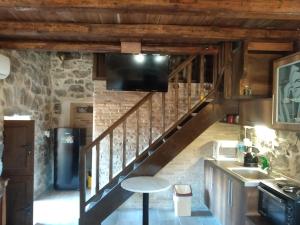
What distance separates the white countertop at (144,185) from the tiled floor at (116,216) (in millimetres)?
902

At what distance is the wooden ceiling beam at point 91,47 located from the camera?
3707 millimetres

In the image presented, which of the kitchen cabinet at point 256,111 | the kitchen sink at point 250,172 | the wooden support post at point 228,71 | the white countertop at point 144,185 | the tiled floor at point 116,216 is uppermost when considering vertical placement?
the wooden support post at point 228,71

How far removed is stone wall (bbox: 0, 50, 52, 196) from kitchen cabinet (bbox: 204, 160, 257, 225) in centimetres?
320

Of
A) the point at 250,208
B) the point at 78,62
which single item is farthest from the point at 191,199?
the point at 78,62

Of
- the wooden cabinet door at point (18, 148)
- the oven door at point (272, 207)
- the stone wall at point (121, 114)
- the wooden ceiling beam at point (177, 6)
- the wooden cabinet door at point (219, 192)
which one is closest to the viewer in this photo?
the wooden ceiling beam at point (177, 6)

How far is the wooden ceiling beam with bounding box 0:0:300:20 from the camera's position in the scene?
231 centimetres

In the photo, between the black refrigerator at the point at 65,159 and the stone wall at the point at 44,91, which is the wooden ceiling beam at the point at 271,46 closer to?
the stone wall at the point at 44,91

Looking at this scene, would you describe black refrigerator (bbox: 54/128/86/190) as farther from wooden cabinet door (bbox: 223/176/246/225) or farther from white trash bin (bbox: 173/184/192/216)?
wooden cabinet door (bbox: 223/176/246/225)

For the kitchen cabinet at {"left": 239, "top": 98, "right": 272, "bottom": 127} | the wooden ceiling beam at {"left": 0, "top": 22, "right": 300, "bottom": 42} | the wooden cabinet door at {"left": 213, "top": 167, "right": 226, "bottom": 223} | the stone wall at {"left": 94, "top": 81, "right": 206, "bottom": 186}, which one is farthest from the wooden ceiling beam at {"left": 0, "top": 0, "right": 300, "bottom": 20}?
the stone wall at {"left": 94, "top": 81, "right": 206, "bottom": 186}

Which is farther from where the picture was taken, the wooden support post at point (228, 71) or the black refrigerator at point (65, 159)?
the black refrigerator at point (65, 159)

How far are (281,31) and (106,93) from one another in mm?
2892

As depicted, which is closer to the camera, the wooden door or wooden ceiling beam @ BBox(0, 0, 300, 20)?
wooden ceiling beam @ BBox(0, 0, 300, 20)

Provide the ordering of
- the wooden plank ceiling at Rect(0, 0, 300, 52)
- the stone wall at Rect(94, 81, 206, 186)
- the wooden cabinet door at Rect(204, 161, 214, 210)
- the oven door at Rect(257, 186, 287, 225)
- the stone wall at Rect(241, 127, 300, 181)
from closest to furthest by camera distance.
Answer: the oven door at Rect(257, 186, 287, 225), the wooden plank ceiling at Rect(0, 0, 300, 52), the stone wall at Rect(241, 127, 300, 181), the wooden cabinet door at Rect(204, 161, 214, 210), the stone wall at Rect(94, 81, 206, 186)

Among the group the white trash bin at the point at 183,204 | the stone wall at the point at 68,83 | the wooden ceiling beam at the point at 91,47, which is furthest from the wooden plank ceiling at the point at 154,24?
the white trash bin at the point at 183,204
